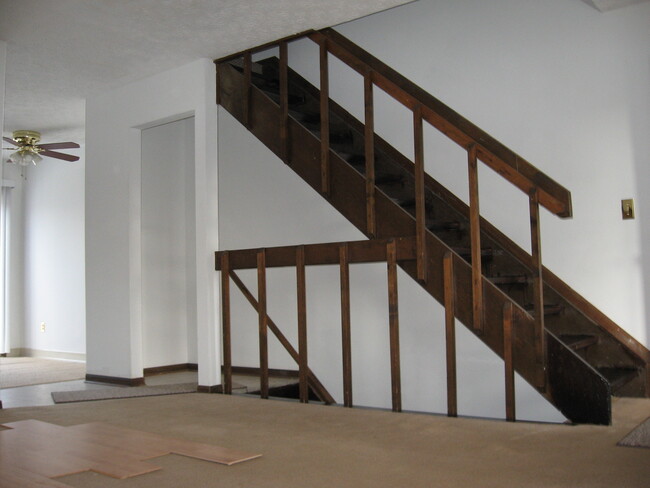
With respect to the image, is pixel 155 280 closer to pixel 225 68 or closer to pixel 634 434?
pixel 225 68

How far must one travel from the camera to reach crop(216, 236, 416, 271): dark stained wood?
4094mm

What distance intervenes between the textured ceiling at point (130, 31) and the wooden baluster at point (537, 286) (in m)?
1.91

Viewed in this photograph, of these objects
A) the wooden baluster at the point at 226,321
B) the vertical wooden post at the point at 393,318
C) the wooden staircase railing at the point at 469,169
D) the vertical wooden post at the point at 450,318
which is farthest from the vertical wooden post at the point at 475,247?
the wooden baluster at the point at 226,321

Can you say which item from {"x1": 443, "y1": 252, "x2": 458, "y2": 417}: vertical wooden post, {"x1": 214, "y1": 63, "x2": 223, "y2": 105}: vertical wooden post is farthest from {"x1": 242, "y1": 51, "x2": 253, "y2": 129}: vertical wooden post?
{"x1": 443, "y1": 252, "x2": 458, "y2": 417}: vertical wooden post

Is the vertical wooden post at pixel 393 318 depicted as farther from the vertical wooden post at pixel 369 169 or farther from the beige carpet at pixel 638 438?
the beige carpet at pixel 638 438

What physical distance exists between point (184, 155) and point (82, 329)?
3035 mm

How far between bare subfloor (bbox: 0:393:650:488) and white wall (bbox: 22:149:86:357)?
4.60 meters

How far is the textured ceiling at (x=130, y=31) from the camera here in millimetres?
4367

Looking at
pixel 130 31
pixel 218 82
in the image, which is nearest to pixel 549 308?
pixel 218 82

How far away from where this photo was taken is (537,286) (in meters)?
3.42

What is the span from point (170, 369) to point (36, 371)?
171cm

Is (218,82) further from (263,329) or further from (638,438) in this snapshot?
(638,438)

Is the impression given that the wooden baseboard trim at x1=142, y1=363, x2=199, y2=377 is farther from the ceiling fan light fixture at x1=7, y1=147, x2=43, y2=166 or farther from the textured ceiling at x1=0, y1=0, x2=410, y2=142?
the textured ceiling at x1=0, y1=0, x2=410, y2=142

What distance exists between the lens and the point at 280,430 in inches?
139
